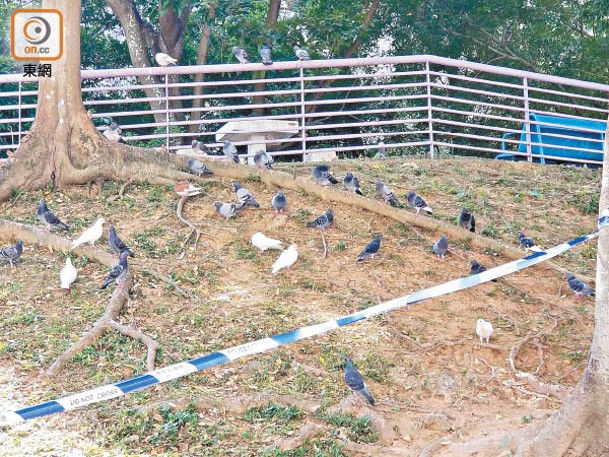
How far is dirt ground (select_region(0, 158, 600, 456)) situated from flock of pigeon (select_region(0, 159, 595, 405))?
0.44 ft

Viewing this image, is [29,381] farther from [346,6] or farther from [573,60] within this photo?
[573,60]

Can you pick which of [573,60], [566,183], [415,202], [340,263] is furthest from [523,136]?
[340,263]

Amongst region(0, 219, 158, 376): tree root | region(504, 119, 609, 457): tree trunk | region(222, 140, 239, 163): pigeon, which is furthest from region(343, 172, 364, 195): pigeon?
region(504, 119, 609, 457): tree trunk

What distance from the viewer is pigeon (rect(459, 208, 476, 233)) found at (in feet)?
39.9

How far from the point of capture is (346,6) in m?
20.4

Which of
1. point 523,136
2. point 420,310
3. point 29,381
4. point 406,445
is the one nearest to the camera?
point 406,445

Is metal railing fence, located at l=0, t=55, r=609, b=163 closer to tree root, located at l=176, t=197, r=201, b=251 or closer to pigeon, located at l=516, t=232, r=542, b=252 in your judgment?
tree root, located at l=176, t=197, r=201, b=251

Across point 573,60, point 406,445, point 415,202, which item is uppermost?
point 573,60

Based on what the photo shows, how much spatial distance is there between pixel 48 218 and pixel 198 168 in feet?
7.17

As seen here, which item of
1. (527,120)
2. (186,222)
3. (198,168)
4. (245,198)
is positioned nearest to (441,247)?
(245,198)

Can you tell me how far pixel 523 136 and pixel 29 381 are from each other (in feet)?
36.0

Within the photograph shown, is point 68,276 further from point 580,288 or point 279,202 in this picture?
point 580,288

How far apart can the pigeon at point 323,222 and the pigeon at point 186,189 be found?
154 centimetres
